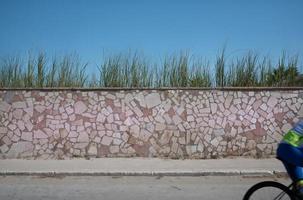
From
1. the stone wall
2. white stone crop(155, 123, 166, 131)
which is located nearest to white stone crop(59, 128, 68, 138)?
the stone wall

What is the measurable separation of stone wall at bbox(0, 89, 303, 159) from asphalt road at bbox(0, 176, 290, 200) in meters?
2.84

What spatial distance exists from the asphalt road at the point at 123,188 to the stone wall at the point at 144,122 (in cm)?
284

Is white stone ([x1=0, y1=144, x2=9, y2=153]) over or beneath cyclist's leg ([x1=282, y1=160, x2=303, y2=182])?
beneath

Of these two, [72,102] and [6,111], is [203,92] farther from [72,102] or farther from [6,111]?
[6,111]

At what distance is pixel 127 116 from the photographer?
A: 1398cm

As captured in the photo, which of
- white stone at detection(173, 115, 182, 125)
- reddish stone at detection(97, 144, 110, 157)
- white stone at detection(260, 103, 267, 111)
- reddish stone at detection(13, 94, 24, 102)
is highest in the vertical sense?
reddish stone at detection(13, 94, 24, 102)

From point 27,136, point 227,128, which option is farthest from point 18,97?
point 227,128

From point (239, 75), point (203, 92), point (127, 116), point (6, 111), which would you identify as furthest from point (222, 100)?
point (6, 111)

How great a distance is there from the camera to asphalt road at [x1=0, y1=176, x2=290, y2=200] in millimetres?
8531

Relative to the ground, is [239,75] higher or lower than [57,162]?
higher

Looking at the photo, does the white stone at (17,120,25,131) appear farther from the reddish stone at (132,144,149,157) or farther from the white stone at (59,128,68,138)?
the reddish stone at (132,144,149,157)

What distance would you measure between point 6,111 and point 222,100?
22.4 feet

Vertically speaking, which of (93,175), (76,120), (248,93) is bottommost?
(93,175)

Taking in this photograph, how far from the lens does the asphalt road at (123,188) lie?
853 centimetres
